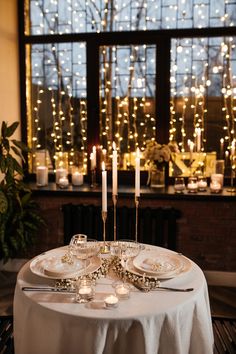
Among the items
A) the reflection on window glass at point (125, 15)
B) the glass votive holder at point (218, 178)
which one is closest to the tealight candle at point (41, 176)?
the reflection on window glass at point (125, 15)

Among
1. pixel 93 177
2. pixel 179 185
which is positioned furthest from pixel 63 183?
pixel 179 185

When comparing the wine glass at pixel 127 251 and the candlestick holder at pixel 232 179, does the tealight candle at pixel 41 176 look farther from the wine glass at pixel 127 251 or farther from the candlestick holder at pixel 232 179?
the wine glass at pixel 127 251

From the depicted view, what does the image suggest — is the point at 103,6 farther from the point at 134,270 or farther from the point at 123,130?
the point at 134,270

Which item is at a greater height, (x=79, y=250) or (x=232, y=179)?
(x=232, y=179)

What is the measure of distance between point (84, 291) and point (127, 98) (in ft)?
7.86

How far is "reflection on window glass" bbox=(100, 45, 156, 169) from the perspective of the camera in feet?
11.9

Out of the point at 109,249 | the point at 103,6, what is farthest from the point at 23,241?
the point at 103,6

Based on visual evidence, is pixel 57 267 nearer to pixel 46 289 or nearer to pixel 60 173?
pixel 46 289

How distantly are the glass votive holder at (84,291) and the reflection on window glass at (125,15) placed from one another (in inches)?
103

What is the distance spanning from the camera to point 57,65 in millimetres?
3729

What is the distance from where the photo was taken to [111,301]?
155 centimetres

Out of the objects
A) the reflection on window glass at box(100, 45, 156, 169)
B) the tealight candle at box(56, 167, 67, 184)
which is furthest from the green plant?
the reflection on window glass at box(100, 45, 156, 169)

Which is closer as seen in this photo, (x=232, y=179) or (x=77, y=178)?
(x=232, y=179)

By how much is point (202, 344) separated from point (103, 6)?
3034mm
